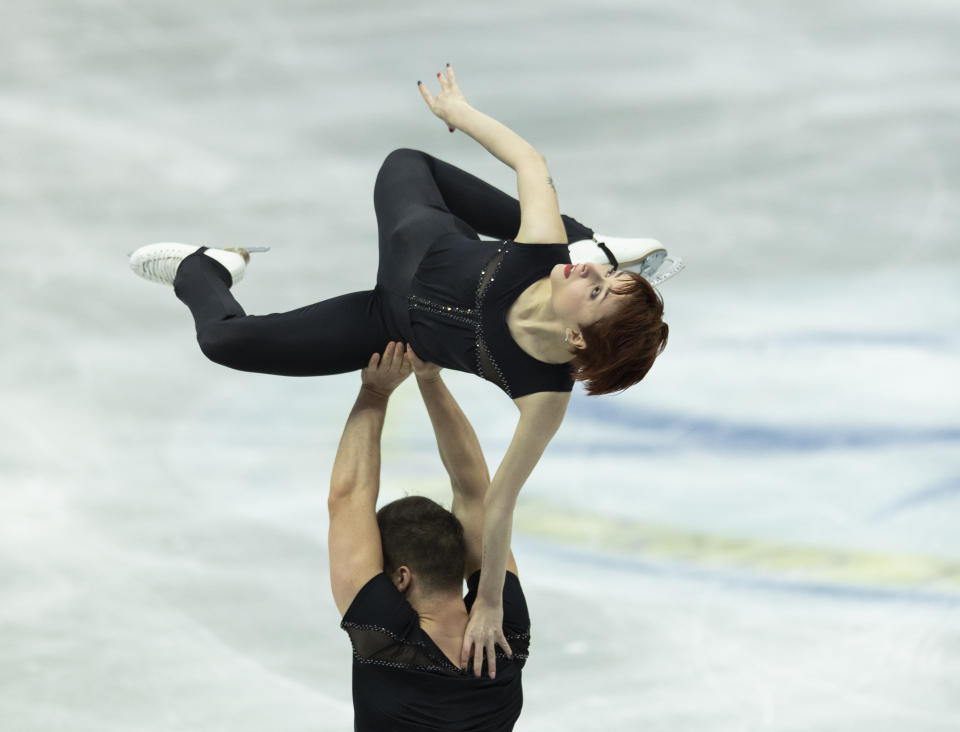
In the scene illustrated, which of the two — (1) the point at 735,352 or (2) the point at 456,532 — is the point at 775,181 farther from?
(2) the point at 456,532

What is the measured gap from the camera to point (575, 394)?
5.50m

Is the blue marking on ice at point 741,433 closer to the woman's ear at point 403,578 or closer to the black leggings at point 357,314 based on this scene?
the black leggings at point 357,314

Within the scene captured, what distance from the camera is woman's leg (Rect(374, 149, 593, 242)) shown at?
3.47 m

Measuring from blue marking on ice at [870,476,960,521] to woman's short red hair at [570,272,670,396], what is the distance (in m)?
2.61

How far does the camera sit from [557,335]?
9.69ft

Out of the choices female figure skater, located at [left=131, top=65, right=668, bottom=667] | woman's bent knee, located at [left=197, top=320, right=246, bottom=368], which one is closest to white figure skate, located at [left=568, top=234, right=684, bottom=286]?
female figure skater, located at [left=131, top=65, right=668, bottom=667]

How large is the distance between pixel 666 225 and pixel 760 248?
0.49 metres

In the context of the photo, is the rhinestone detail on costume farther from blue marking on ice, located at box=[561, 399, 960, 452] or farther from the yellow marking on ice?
blue marking on ice, located at box=[561, 399, 960, 452]

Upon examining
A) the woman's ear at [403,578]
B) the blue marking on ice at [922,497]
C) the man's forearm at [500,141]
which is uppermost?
the blue marking on ice at [922,497]

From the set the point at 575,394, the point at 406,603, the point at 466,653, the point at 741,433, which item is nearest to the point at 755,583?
the point at 741,433

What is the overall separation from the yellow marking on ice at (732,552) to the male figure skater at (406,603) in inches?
69.8

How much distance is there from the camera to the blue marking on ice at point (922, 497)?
5.19 metres

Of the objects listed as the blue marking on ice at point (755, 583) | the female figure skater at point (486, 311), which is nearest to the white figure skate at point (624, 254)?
the female figure skater at point (486, 311)

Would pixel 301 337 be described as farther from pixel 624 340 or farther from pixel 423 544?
pixel 624 340
